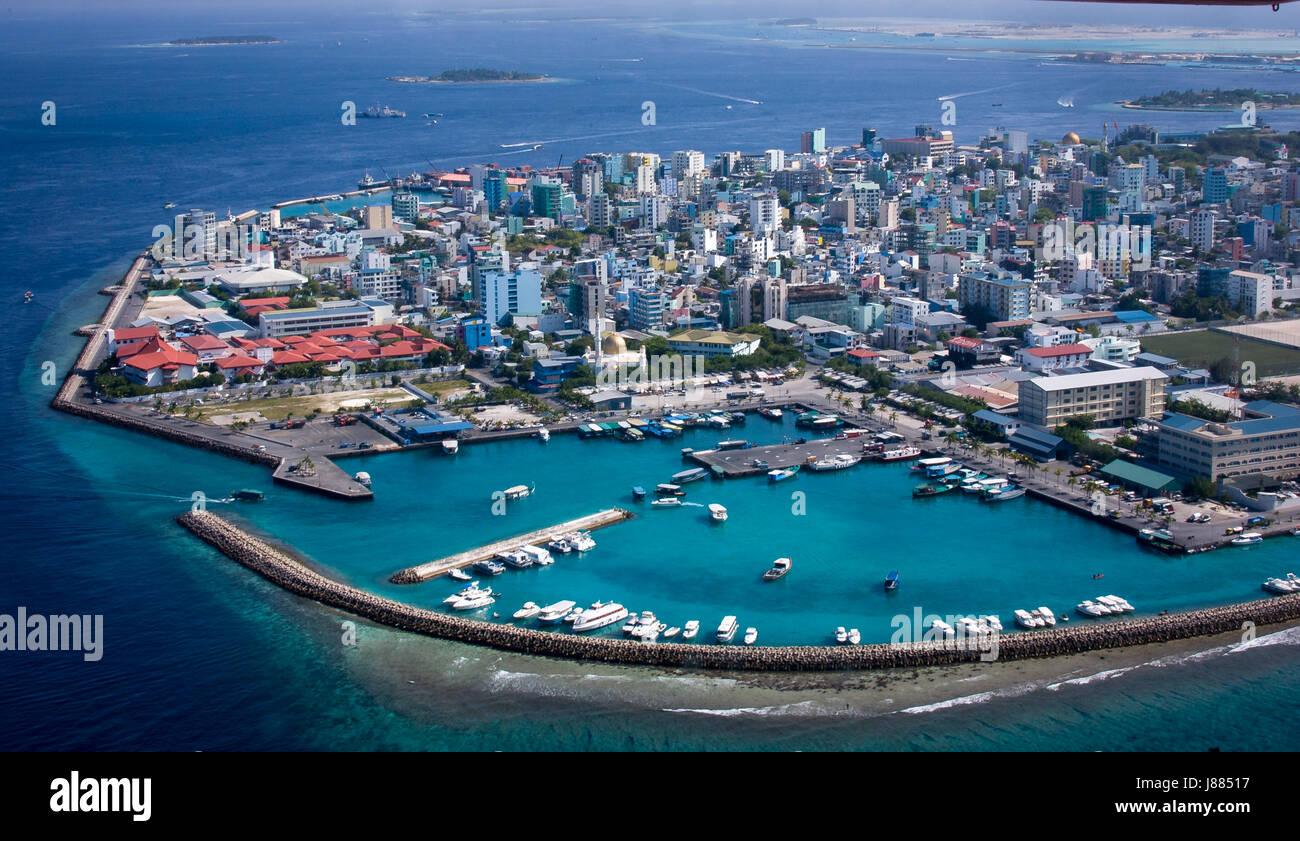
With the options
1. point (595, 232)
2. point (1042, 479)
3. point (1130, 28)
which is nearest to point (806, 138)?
point (595, 232)

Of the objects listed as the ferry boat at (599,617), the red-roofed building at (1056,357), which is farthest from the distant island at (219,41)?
the ferry boat at (599,617)

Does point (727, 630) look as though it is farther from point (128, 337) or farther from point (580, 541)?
point (128, 337)

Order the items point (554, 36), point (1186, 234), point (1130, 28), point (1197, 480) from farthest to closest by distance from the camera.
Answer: point (554, 36) < point (1130, 28) < point (1186, 234) < point (1197, 480)

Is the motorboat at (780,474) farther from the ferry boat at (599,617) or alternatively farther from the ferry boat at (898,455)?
the ferry boat at (599,617)

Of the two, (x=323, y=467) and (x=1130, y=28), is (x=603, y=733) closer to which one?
(x=323, y=467)

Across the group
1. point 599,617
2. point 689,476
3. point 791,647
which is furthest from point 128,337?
point 791,647

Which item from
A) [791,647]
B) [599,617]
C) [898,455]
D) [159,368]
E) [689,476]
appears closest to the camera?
[791,647]
